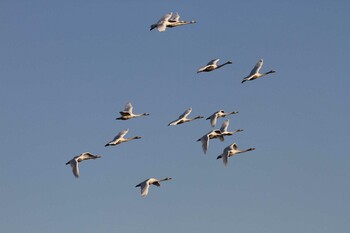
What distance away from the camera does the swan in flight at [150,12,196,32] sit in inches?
4637

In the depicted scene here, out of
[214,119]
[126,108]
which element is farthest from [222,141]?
[126,108]

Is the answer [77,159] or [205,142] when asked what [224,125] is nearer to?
[205,142]

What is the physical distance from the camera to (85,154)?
12556 centimetres

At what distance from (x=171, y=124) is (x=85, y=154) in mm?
10494

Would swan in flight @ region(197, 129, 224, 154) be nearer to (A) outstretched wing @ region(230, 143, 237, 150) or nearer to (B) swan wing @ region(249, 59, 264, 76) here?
(A) outstretched wing @ region(230, 143, 237, 150)

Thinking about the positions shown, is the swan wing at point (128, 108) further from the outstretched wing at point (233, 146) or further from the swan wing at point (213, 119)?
the outstretched wing at point (233, 146)

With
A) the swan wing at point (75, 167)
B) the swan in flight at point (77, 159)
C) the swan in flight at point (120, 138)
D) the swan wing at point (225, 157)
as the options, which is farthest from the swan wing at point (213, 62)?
the swan wing at point (75, 167)

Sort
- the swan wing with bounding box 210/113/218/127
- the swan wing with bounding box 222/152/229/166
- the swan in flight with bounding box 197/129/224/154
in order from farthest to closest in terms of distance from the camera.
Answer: the swan wing with bounding box 210/113/218/127 → the swan wing with bounding box 222/152/229/166 → the swan in flight with bounding box 197/129/224/154

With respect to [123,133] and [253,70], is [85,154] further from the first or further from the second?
[253,70]

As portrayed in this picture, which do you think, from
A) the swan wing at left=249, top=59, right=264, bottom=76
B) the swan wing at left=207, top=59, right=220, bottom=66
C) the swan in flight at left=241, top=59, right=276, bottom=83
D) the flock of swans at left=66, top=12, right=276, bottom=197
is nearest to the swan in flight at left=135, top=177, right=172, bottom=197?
the flock of swans at left=66, top=12, right=276, bottom=197

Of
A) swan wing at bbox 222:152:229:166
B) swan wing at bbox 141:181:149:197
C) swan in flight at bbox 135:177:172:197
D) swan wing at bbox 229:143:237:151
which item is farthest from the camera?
swan wing at bbox 229:143:237:151

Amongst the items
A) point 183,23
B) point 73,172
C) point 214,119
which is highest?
point 183,23

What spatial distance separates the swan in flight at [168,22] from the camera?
11777 cm

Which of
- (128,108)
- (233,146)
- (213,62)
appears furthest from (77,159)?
(213,62)
